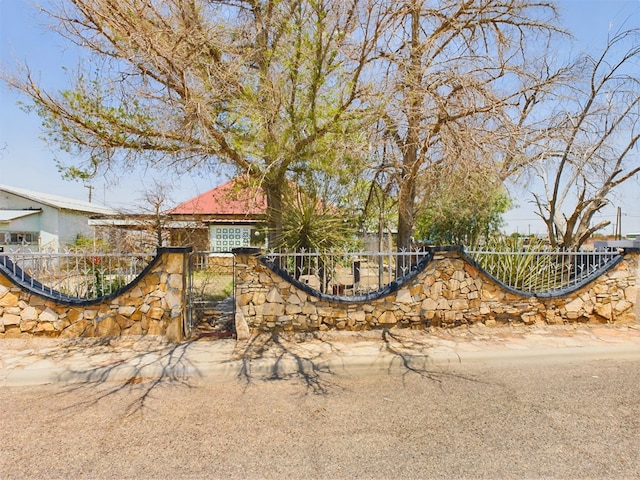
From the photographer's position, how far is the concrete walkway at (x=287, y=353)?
15.2ft

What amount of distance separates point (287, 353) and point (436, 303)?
9.28ft

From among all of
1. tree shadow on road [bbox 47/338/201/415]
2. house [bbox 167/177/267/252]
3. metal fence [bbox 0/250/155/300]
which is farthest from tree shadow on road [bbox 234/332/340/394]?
house [bbox 167/177/267/252]

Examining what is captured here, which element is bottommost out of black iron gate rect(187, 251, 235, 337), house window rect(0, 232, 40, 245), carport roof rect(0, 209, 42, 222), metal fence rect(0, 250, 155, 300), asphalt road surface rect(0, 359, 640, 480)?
asphalt road surface rect(0, 359, 640, 480)

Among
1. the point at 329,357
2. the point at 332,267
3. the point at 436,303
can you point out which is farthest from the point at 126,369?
the point at 436,303

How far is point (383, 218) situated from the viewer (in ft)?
35.2

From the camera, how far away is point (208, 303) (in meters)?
7.84

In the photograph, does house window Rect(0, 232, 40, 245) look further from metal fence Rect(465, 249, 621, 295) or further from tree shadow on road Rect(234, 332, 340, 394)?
metal fence Rect(465, 249, 621, 295)

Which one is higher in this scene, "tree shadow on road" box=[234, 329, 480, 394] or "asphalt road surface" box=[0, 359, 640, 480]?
"tree shadow on road" box=[234, 329, 480, 394]

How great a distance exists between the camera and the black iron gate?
623cm

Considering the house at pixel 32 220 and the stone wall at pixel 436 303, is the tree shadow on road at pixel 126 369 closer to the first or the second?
the stone wall at pixel 436 303

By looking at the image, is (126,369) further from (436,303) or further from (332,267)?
(436,303)

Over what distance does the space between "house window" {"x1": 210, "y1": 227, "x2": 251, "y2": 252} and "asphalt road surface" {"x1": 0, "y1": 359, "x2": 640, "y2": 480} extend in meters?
13.2

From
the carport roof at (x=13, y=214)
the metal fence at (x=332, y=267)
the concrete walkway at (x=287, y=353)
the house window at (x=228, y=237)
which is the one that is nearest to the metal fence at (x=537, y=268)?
the concrete walkway at (x=287, y=353)

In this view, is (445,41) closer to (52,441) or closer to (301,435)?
(301,435)
